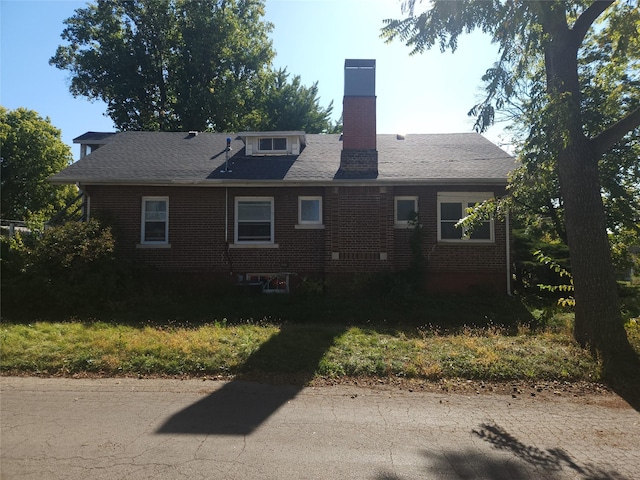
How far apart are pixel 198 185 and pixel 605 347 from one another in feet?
34.5

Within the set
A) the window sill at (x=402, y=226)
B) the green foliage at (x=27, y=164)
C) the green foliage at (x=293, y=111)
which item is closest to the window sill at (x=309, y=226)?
the window sill at (x=402, y=226)

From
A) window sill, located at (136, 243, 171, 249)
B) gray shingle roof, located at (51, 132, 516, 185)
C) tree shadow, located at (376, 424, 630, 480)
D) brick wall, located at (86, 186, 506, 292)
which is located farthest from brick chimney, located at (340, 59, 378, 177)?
tree shadow, located at (376, 424, 630, 480)

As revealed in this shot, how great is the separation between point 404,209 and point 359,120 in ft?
10.5

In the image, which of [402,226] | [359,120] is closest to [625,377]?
[402,226]

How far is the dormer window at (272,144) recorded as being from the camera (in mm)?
14797

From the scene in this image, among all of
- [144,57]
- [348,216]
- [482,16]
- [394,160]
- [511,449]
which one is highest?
[144,57]

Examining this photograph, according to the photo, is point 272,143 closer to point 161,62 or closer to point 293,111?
point 293,111

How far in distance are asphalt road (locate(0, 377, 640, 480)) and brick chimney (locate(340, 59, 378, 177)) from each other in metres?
8.41

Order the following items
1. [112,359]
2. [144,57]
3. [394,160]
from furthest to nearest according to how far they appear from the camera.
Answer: [144,57] → [394,160] → [112,359]

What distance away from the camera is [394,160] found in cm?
1385

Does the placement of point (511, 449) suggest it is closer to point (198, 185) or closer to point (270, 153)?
point (198, 185)

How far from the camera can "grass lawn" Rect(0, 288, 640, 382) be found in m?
6.28

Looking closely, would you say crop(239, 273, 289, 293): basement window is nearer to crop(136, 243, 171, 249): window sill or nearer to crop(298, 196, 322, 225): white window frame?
crop(298, 196, 322, 225): white window frame

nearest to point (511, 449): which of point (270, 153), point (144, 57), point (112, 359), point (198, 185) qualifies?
point (112, 359)
